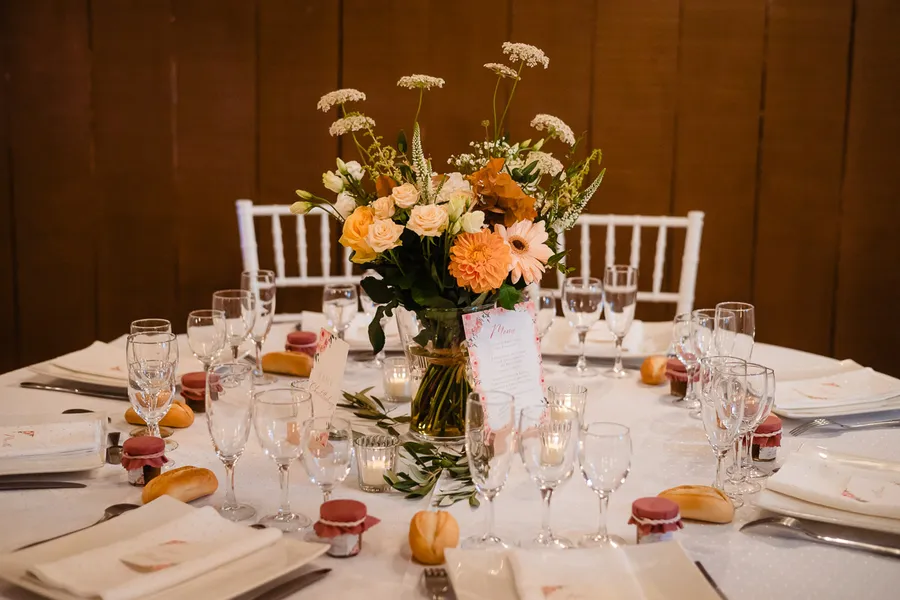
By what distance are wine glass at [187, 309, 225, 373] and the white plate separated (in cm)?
57

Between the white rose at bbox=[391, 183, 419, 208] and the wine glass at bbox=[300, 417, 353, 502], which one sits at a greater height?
the white rose at bbox=[391, 183, 419, 208]

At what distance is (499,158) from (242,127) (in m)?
2.18

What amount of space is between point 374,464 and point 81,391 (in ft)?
2.41

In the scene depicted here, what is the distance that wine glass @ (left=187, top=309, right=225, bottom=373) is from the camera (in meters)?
1.80

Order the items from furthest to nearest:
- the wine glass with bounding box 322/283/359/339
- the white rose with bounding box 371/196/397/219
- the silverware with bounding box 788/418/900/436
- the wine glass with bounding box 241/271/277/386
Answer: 1. the wine glass with bounding box 322/283/359/339
2. the wine glass with bounding box 241/271/277/386
3. the silverware with bounding box 788/418/900/436
4. the white rose with bounding box 371/196/397/219

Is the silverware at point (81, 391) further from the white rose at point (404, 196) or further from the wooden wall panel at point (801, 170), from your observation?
the wooden wall panel at point (801, 170)

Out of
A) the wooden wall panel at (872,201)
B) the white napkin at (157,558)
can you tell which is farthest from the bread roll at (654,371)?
the wooden wall panel at (872,201)

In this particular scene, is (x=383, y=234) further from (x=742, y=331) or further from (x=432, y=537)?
(x=742, y=331)

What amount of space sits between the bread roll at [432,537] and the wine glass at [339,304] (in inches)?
35.7

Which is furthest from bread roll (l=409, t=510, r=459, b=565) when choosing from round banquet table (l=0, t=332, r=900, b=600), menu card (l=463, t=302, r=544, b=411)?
menu card (l=463, t=302, r=544, b=411)

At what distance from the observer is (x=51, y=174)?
11.6 ft

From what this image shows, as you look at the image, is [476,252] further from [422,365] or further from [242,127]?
[242,127]

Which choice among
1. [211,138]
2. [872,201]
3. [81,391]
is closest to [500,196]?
[81,391]

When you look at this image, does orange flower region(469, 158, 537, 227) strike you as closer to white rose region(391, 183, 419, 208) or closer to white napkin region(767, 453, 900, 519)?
white rose region(391, 183, 419, 208)
